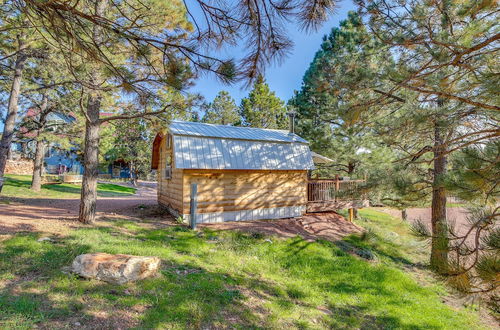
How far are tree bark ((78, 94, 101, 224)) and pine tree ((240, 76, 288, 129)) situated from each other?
19076mm

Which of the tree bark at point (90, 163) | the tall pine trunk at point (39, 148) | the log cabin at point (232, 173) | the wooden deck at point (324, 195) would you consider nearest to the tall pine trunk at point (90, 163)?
the tree bark at point (90, 163)

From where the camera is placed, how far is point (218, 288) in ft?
14.2

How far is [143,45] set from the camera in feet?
9.76

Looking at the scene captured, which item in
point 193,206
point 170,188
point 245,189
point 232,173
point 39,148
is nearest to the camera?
point 193,206

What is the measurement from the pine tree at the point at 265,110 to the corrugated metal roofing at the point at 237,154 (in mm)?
14520

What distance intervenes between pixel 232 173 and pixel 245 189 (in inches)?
32.5

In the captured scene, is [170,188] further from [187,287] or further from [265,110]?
[265,110]

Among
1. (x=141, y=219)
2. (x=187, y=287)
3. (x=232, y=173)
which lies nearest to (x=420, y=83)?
(x=187, y=287)

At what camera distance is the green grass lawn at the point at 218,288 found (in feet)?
10.8

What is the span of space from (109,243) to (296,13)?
18.6 feet

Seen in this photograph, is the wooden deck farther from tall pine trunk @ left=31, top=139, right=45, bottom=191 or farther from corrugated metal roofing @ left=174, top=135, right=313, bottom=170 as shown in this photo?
tall pine trunk @ left=31, top=139, right=45, bottom=191

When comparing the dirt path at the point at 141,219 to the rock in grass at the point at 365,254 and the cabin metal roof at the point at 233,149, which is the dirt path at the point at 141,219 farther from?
the cabin metal roof at the point at 233,149

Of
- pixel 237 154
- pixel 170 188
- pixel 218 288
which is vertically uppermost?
pixel 237 154

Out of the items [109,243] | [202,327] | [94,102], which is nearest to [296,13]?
[202,327]
